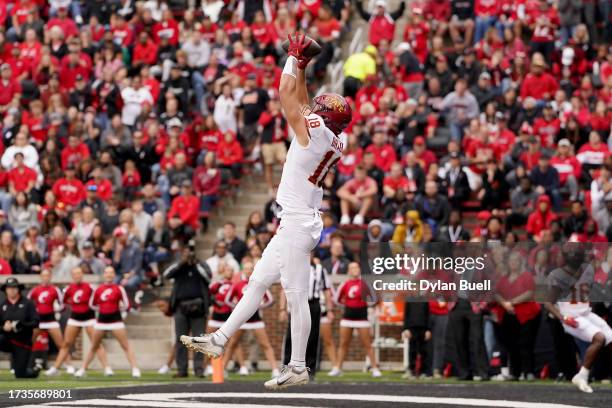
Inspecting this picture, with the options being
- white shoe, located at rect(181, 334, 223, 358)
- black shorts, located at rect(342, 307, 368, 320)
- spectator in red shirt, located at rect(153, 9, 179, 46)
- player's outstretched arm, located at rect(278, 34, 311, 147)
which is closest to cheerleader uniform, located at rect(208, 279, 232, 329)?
black shorts, located at rect(342, 307, 368, 320)

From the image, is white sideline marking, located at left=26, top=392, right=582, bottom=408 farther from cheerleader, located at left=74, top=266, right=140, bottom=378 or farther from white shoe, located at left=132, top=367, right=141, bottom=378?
cheerleader, located at left=74, top=266, right=140, bottom=378

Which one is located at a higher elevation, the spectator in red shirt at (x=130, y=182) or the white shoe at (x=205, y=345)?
the spectator in red shirt at (x=130, y=182)

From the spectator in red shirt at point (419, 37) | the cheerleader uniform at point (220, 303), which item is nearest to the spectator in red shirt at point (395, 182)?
the cheerleader uniform at point (220, 303)

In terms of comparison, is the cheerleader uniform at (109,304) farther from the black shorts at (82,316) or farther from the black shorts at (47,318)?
the black shorts at (47,318)

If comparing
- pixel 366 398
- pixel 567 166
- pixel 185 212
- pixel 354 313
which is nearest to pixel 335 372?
pixel 354 313

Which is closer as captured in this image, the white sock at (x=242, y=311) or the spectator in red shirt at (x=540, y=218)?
the white sock at (x=242, y=311)

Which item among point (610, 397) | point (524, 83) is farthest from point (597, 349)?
point (524, 83)

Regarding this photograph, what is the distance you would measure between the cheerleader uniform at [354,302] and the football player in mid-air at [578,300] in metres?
3.57

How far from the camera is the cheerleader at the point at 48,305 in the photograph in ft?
73.5

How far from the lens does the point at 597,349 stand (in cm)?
1870

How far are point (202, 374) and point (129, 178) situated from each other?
19.1 ft

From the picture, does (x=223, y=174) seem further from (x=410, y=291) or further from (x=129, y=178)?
(x=410, y=291)

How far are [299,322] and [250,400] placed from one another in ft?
9.75

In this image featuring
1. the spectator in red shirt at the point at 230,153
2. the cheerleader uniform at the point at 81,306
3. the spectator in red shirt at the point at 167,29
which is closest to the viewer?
the cheerleader uniform at the point at 81,306
